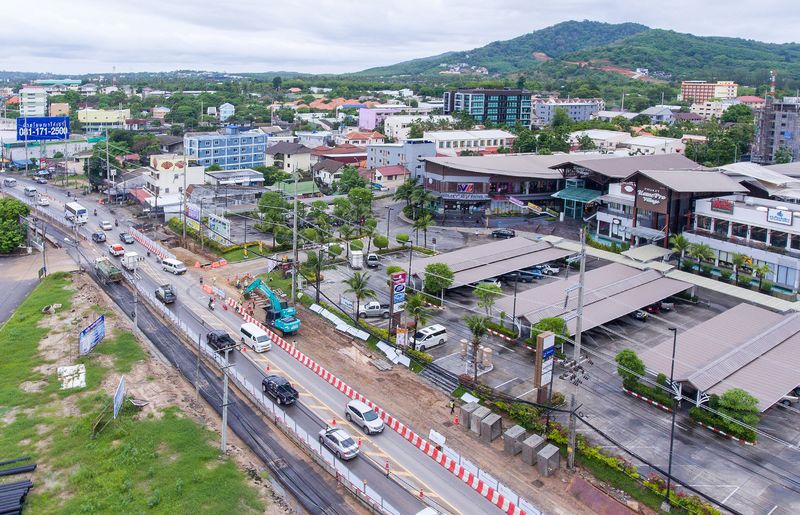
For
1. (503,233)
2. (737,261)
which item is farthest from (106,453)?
(503,233)

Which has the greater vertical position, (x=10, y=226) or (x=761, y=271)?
(x=761, y=271)

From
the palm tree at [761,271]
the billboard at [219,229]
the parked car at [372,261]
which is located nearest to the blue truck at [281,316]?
the parked car at [372,261]

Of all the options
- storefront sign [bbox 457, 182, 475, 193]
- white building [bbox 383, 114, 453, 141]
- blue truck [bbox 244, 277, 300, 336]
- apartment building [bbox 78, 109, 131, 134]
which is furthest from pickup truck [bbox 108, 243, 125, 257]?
apartment building [bbox 78, 109, 131, 134]

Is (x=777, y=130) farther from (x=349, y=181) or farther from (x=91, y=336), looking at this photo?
(x=91, y=336)

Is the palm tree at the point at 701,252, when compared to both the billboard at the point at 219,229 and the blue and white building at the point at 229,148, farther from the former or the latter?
the blue and white building at the point at 229,148

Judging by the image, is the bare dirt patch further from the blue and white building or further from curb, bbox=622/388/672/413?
the blue and white building

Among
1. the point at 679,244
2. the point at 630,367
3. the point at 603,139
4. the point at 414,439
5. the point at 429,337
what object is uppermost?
the point at 603,139
